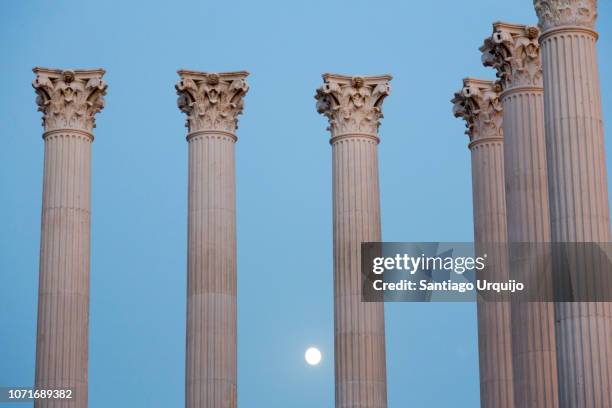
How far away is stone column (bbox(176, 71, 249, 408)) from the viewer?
12231 cm

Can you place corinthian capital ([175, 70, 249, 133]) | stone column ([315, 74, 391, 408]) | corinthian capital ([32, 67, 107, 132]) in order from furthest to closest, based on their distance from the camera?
corinthian capital ([175, 70, 249, 133])
corinthian capital ([32, 67, 107, 132])
stone column ([315, 74, 391, 408])

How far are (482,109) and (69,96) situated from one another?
128ft

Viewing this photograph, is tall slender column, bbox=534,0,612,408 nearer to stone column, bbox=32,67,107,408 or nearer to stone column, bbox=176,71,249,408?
stone column, bbox=176,71,249,408

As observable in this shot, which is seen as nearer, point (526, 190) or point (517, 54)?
point (526, 190)

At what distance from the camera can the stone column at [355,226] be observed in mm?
122438

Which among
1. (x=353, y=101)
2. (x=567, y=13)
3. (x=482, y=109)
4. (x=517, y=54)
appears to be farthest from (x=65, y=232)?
(x=567, y=13)

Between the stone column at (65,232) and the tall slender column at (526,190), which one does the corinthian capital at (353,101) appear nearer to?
the tall slender column at (526,190)

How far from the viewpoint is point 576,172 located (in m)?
97.4

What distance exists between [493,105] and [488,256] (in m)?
14.9

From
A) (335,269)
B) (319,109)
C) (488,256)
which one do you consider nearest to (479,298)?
(488,256)

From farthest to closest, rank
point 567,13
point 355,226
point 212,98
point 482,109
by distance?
point 482,109 < point 212,98 < point 355,226 < point 567,13

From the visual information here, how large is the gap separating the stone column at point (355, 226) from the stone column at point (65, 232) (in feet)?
72.8

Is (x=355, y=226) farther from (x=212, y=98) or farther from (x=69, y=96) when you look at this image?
(x=69, y=96)

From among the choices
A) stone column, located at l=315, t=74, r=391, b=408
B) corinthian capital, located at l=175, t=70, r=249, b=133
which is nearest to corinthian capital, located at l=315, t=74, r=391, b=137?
stone column, located at l=315, t=74, r=391, b=408
